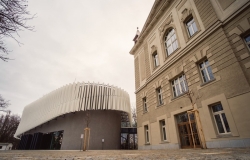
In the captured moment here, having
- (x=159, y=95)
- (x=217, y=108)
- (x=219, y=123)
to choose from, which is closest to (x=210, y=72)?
(x=217, y=108)

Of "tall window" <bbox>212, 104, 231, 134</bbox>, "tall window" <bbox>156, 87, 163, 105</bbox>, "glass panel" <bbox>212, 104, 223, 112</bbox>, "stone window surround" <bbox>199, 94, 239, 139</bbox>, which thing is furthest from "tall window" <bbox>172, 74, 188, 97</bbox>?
"tall window" <bbox>212, 104, 231, 134</bbox>

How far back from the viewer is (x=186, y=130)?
11.0 m

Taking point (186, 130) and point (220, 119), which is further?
point (186, 130)

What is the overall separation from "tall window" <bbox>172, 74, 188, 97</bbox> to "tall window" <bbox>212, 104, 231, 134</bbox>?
3025mm

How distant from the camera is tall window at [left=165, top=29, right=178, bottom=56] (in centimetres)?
1399

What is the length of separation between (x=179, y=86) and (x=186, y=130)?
12.0 ft

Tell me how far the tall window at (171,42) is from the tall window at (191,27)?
164cm

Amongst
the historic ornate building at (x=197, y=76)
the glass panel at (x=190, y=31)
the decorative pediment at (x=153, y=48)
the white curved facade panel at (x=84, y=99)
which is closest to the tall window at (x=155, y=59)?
the historic ornate building at (x=197, y=76)

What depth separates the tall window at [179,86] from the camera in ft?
38.6

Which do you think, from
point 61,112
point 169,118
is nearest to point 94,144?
point 61,112

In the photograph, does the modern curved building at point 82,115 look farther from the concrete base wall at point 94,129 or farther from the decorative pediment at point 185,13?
the decorative pediment at point 185,13

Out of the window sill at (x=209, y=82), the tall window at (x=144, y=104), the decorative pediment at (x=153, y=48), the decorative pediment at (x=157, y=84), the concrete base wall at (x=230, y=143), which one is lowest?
the concrete base wall at (x=230, y=143)

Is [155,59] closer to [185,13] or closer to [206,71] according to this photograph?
[185,13]

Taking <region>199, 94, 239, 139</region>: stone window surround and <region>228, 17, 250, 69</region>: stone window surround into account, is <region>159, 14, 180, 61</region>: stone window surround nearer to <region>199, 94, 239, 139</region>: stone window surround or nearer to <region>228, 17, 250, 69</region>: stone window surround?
<region>228, 17, 250, 69</region>: stone window surround
